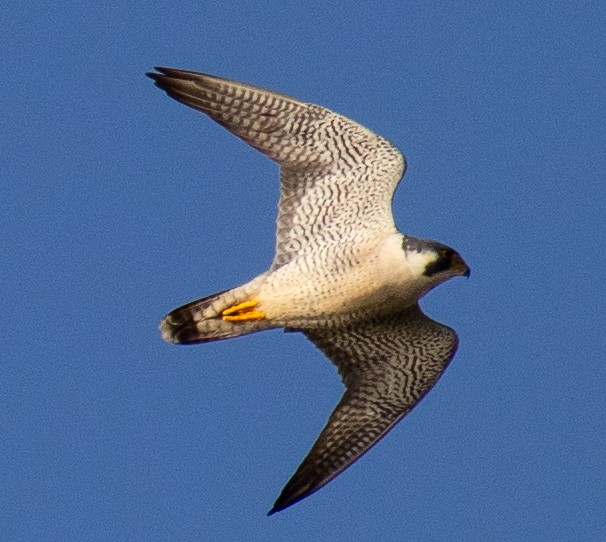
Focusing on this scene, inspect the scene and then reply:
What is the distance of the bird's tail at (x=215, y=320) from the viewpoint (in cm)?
1570

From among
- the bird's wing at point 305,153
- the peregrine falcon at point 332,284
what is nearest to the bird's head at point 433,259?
the peregrine falcon at point 332,284

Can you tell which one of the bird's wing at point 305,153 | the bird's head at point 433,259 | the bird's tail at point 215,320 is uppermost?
the bird's wing at point 305,153

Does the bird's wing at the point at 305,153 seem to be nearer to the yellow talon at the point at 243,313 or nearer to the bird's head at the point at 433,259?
the yellow talon at the point at 243,313

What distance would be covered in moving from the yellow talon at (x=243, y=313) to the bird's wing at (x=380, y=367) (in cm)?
77

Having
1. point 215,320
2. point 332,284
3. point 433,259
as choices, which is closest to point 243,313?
point 215,320

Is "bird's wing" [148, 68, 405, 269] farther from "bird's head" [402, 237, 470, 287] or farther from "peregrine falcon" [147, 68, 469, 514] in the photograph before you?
"bird's head" [402, 237, 470, 287]

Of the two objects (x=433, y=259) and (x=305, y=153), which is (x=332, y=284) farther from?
(x=305, y=153)

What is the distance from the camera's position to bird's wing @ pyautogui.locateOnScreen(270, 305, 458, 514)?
15953mm

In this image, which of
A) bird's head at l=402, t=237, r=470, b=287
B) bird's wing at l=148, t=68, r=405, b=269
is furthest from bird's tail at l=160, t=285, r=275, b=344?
bird's head at l=402, t=237, r=470, b=287

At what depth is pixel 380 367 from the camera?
53.5ft

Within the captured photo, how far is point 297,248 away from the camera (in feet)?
51.8

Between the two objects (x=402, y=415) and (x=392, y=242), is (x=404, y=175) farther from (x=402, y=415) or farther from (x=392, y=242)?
(x=402, y=415)

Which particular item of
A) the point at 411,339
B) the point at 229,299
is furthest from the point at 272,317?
the point at 411,339

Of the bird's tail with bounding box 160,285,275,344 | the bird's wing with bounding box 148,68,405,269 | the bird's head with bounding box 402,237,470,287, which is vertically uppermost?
the bird's wing with bounding box 148,68,405,269
